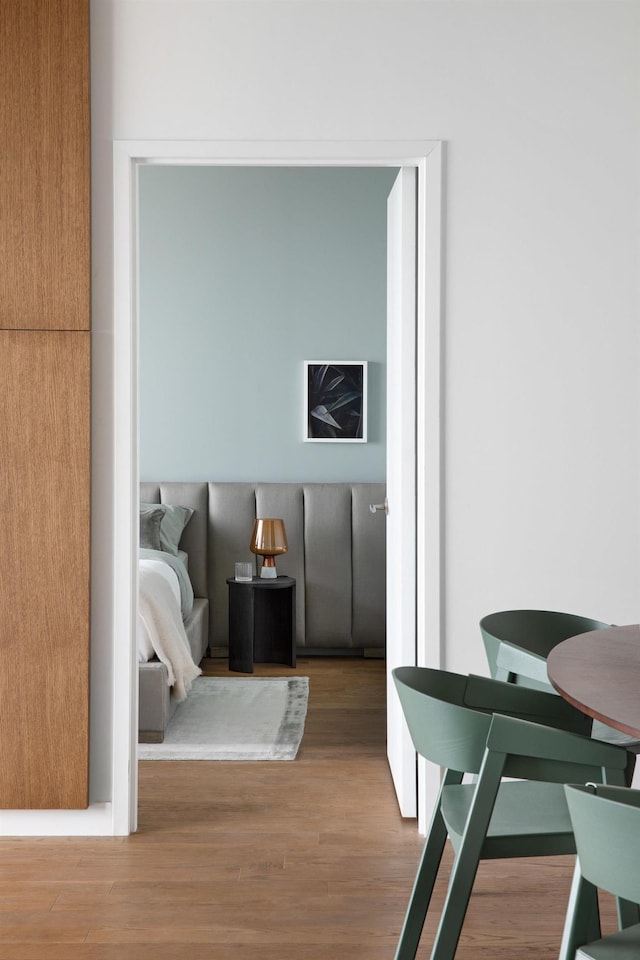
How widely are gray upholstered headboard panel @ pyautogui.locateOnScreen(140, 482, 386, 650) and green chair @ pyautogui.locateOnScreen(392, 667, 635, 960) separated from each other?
3.76 m

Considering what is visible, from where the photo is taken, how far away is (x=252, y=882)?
282 centimetres

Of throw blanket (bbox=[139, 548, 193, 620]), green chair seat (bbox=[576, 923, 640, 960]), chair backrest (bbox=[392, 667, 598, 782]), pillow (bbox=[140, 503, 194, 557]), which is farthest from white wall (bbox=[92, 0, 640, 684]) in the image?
pillow (bbox=[140, 503, 194, 557])

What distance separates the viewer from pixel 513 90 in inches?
123

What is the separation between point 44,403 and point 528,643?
69.5 inches

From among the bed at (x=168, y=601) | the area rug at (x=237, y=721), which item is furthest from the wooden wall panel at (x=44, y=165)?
the area rug at (x=237, y=721)

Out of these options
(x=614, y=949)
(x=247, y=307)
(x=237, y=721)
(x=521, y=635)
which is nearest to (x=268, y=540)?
(x=237, y=721)

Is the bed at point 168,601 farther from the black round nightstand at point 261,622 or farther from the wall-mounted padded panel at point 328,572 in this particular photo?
the wall-mounted padded panel at point 328,572

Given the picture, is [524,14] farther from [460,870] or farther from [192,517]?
[192,517]

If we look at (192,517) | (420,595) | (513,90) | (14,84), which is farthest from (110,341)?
(192,517)

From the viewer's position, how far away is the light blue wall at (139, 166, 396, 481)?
602 cm

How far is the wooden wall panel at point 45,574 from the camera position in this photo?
10.2ft

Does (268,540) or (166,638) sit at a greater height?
(268,540)

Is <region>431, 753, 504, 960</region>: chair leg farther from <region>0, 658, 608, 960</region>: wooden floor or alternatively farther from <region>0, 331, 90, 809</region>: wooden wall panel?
<region>0, 331, 90, 809</region>: wooden wall panel

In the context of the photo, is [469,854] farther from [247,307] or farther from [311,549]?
[247,307]
